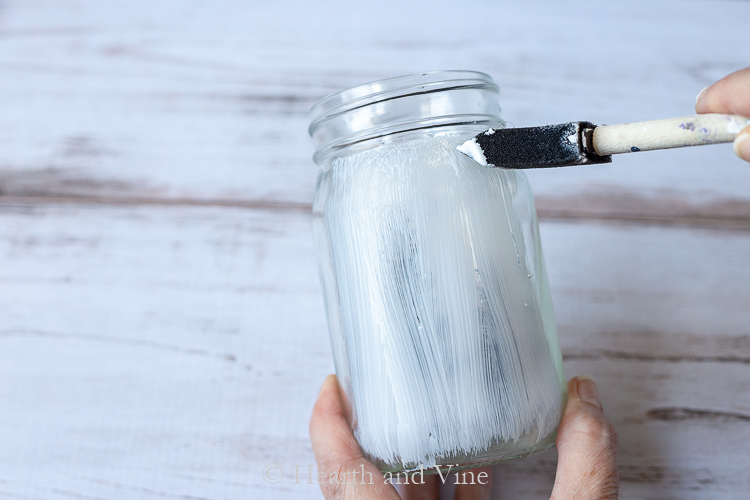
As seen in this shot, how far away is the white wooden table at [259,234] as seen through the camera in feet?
2.18

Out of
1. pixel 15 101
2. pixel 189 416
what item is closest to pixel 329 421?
pixel 189 416

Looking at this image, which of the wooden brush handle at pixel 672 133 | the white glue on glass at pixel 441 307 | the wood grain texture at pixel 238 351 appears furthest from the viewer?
the wood grain texture at pixel 238 351

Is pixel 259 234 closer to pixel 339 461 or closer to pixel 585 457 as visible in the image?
pixel 339 461

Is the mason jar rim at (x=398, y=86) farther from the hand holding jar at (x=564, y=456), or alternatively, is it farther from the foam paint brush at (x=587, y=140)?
the hand holding jar at (x=564, y=456)

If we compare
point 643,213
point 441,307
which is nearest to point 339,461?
point 441,307

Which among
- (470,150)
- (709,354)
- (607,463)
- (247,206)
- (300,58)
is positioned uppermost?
(300,58)

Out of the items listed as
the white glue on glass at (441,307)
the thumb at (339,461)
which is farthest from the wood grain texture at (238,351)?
the white glue on glass at (441,307)

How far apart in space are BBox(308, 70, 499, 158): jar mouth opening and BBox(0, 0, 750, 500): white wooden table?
0.24 metres

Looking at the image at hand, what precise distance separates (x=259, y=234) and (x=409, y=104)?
0.32 m

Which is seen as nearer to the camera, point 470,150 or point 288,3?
point 470,150

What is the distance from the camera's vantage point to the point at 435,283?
0.45 m

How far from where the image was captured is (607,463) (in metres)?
0.49

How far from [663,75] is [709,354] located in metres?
0.38

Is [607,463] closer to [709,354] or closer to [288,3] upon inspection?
[709,354]
